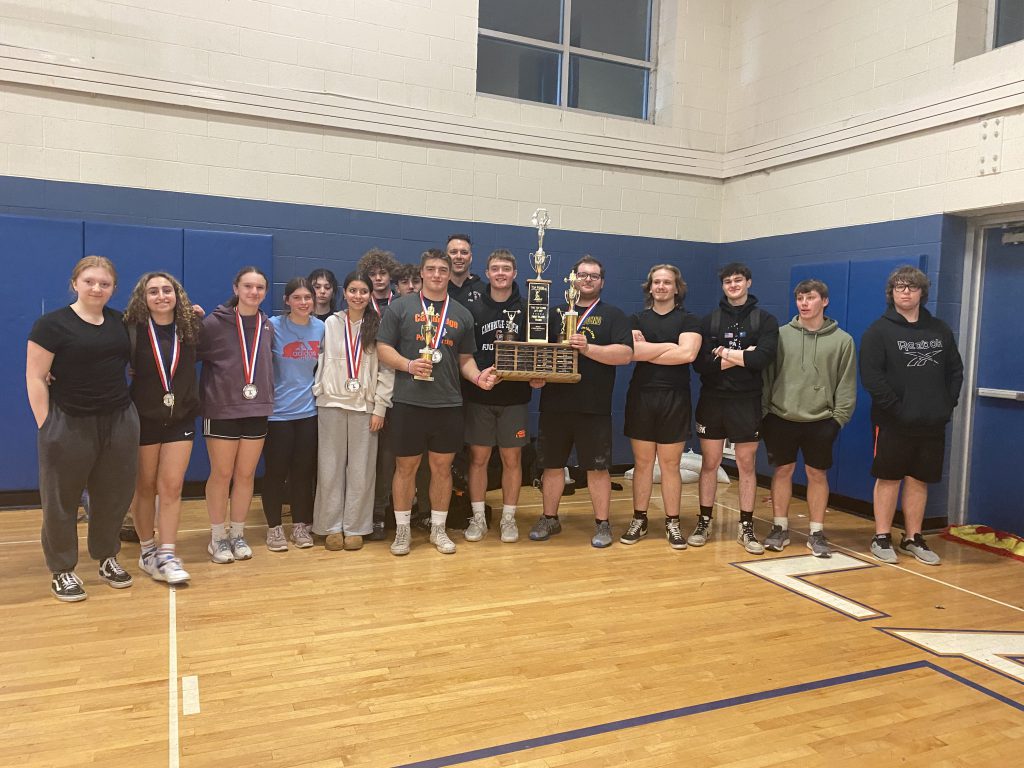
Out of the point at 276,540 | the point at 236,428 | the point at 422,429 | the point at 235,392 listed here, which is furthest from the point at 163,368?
the point at 422,429

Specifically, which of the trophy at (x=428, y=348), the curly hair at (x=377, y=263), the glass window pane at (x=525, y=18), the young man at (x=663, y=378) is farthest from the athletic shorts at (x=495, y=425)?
the glass window pane at (x=525, y=18)

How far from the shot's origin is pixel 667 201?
273 inches

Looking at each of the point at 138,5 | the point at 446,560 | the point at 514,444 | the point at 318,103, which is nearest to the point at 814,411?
the point at 514,444

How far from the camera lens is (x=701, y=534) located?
4.59 m

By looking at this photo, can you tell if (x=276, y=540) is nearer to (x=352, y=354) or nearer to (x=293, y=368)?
(x=293, y=368)

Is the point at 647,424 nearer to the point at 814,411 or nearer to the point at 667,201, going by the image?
the point at 814,411

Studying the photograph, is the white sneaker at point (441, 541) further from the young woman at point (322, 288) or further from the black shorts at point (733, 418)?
the black shorts at point (733, 418)

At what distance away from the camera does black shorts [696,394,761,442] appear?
173 inches

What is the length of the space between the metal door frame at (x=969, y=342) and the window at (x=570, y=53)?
3224 mm

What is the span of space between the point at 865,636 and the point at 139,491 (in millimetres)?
3469

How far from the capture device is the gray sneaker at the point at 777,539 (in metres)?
4.49

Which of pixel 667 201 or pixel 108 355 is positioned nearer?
pixel 108 355

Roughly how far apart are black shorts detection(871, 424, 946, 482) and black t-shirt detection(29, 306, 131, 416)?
13.8 feet

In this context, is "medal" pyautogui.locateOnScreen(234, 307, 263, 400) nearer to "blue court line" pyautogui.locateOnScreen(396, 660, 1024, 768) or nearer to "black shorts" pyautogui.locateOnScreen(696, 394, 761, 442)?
"blue court line" pyautogui.locateOnScreen(396, 660, 1024, 768)
